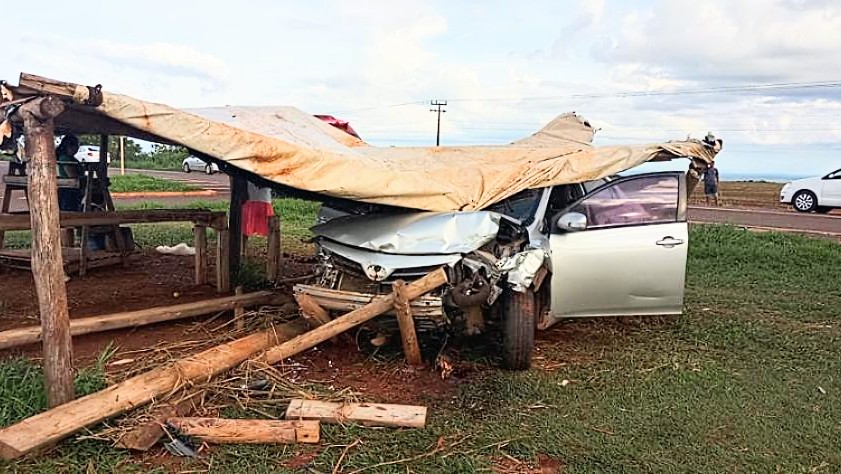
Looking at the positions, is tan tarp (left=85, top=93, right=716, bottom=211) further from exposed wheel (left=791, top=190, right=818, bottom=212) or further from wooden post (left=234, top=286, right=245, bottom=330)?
exposed wheel (left=791, top=190, right=818, bottom=212)

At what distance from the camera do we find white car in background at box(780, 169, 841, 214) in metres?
22.5

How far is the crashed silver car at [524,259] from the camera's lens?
5.82 m

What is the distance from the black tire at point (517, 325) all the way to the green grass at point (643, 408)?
0.63ft

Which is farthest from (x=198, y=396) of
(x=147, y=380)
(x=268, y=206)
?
(x=268, y=206)

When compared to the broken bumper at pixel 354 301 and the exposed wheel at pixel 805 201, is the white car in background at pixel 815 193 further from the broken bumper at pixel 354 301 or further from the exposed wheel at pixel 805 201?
the broken bumper at pixel 354 301

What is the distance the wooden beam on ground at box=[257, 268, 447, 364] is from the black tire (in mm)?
624

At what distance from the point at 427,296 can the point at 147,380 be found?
208 cm

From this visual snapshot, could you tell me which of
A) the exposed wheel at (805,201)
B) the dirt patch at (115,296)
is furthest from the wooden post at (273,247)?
the exposed wheel at (805,201)

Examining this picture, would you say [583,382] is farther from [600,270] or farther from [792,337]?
[792,337]

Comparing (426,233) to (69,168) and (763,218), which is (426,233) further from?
(763,218)

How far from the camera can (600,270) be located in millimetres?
6195

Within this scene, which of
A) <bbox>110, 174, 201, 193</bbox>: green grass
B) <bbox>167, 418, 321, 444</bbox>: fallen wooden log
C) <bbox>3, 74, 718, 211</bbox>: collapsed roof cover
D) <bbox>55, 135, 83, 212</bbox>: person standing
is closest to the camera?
<bbox>167, 418, 321, 444</bbox>: fallen wooden log

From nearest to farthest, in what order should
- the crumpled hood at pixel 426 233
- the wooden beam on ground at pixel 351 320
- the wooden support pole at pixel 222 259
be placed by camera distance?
the wooden beam on ground at pixel 351 320 → the crumpled hood at pixel 426 233 → the wooden support pole at pixel 222 259

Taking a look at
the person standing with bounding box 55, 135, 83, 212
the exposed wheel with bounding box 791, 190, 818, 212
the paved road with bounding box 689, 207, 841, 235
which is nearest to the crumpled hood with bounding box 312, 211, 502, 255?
the person standing with bounding box 55, 135, 83, 212
